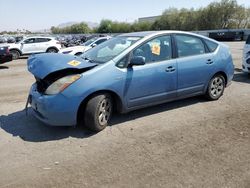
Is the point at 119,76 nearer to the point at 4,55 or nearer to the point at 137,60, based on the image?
the point at 137,60

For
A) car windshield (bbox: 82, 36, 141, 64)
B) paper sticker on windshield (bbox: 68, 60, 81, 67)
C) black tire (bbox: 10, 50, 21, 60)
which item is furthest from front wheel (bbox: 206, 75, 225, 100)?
black tire (bbox: 10, 50, 21, 60)

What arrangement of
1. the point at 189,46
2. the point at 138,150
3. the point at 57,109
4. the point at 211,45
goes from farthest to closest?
the point at 211,45, the point at 189,46, the point at 57,109, the point at 138,150

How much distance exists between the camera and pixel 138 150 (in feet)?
14.1

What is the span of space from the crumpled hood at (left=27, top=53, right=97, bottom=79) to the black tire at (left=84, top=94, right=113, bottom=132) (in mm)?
584

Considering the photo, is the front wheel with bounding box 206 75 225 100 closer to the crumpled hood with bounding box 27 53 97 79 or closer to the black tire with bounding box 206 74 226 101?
the black tire with bounding box 206 74 226 101

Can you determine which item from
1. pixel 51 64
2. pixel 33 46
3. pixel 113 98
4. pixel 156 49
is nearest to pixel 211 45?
pixel 156 49

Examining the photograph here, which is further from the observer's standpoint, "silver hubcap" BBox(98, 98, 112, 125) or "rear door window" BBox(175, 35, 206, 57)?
"rear door window" BBox(175, 35, 206, 57)

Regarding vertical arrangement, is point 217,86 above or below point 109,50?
below

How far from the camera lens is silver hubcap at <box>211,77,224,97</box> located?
22.1 ft

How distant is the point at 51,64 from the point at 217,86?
387cm

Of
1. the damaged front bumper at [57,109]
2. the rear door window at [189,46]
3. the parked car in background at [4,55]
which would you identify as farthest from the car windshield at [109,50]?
the parked car in background at [4,55]

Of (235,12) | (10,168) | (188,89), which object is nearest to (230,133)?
(188,89)

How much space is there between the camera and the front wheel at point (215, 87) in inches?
263

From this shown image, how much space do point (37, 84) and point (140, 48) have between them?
1.96 meters
